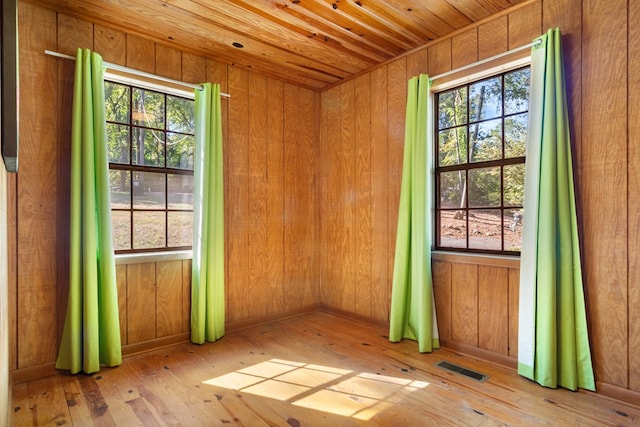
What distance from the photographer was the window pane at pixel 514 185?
8.47 ft

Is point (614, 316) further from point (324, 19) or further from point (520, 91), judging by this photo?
point (324, 19)

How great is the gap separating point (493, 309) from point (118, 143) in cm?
325

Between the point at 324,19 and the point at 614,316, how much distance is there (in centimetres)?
281

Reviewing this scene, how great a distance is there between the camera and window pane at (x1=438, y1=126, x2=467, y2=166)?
9.60 ft

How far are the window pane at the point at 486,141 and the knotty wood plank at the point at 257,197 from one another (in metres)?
2.01

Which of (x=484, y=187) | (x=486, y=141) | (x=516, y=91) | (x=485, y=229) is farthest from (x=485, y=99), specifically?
(x=485, y=229)

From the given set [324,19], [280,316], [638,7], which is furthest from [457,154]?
[280,316]

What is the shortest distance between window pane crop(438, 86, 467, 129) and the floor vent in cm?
194

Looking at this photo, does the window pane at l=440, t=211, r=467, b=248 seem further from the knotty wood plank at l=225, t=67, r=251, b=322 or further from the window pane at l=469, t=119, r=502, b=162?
the knotty wood plank at l=225, t=67, r=251, b=322

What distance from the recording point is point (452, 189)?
3.00m

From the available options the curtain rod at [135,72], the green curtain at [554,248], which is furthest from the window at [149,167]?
the green curtain at [554,248]

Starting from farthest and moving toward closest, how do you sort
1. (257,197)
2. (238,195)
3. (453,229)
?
(257,197) < (238,195) < (453,229)

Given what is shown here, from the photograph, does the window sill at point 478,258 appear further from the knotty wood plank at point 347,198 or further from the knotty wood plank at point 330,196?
the knotty wood plank at point 330,196

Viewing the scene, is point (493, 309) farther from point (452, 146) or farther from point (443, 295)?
point (452, 146)
